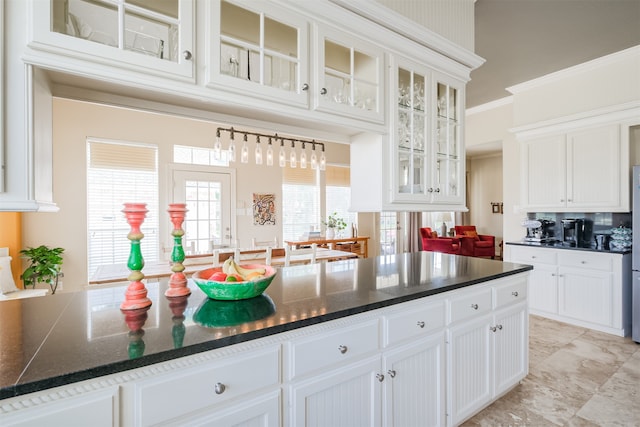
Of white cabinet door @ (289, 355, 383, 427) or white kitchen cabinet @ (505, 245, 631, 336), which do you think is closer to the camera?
white cabinet door @ (289, 355, 383, 427)

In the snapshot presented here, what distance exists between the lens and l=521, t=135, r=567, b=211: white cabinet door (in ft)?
12.2

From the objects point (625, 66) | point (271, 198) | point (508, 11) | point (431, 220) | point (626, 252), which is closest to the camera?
point (508, 11)

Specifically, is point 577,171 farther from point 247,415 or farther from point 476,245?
point 247,415

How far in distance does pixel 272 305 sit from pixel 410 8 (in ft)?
6.83

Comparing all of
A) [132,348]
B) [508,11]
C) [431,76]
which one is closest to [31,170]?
[132,348]

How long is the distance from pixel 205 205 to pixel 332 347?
4.49 m

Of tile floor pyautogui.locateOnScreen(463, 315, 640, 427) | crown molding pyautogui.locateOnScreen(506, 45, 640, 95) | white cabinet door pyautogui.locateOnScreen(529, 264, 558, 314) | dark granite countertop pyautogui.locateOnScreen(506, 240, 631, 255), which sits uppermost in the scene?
crown molding pyautogui.locateOnScreen(506, 45, 640, 95)

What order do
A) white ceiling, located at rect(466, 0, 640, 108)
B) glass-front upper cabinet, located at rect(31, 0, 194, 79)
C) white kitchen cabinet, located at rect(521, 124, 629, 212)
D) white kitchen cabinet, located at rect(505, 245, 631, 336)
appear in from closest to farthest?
glass-front upper cabinet, located at rect(31, 0, 194, 79) < white ceiling, located at rect(466, 0, 640, 108) < white kitchen cabinet, located at rect(505, 245, 631, 336) < white kitchen cabinet, located at rect(521, 124, 629, 212)

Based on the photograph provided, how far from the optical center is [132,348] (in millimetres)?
888

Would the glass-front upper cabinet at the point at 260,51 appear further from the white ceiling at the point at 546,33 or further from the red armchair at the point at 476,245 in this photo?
the red armchair at the point at 476,245

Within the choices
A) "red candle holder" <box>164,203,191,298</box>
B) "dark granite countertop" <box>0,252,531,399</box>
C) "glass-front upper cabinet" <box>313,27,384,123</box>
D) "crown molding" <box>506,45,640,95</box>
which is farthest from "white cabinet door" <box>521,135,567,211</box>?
"red candle holder" <box>164,203,191,298</box>

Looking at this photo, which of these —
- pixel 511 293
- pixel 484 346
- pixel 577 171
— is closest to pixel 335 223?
pixel 577 171

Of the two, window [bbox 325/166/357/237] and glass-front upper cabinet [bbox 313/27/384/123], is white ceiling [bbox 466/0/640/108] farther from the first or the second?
window [bbox 325/166/357/237]

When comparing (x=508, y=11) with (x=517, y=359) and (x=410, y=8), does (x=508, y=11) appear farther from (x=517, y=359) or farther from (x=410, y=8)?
(x=517, y=359)
